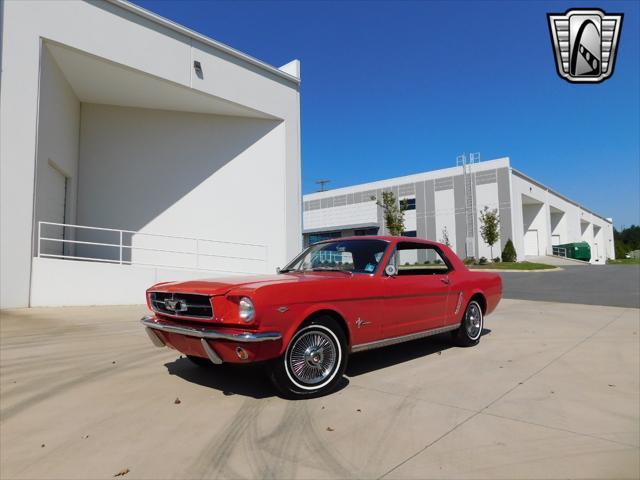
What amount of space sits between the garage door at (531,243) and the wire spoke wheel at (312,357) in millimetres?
44625

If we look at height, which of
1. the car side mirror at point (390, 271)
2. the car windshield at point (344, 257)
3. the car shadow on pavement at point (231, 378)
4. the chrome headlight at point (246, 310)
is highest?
the car windshield at point (344, 257)

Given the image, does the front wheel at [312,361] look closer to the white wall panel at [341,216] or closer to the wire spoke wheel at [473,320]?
the wire spoke wheel at [473,320]

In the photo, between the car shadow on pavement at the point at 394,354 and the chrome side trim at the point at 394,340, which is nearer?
the chrome side trim at the point at 394,340

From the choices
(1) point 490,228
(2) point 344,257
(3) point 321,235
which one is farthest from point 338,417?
(3) point 321,235

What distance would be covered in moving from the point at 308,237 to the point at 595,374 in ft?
166

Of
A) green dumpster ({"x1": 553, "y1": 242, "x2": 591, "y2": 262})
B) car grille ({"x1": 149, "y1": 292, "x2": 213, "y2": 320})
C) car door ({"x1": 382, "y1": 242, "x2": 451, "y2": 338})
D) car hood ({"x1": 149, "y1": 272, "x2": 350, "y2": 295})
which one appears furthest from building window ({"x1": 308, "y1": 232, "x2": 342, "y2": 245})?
car grille ({"x1": 149, "y1": 292, "x2": 213, "y2": 320})

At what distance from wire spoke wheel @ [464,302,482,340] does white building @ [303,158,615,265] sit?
110ft

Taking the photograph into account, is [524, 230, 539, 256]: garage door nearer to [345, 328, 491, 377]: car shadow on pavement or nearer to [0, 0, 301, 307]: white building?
[0, 0, 301, 307]: white building

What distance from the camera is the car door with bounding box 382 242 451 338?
4301mm

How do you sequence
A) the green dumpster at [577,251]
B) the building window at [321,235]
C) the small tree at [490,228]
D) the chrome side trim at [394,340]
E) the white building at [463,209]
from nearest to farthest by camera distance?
1. the chrome side trim at [394,340]
2. the small tree at [490,228]
3. the white building at [463,209]
4. the green dumpster at [577,251]
5. the building window at [321,235]

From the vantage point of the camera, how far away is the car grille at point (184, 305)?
3.50 m

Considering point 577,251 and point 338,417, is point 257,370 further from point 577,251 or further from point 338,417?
point 577,251

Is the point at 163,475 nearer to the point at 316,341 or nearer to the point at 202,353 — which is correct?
the point at 202,353

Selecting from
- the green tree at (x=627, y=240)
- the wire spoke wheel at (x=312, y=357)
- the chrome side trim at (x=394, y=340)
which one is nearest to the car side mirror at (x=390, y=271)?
the chrome side trim at (x=394, y=340)
